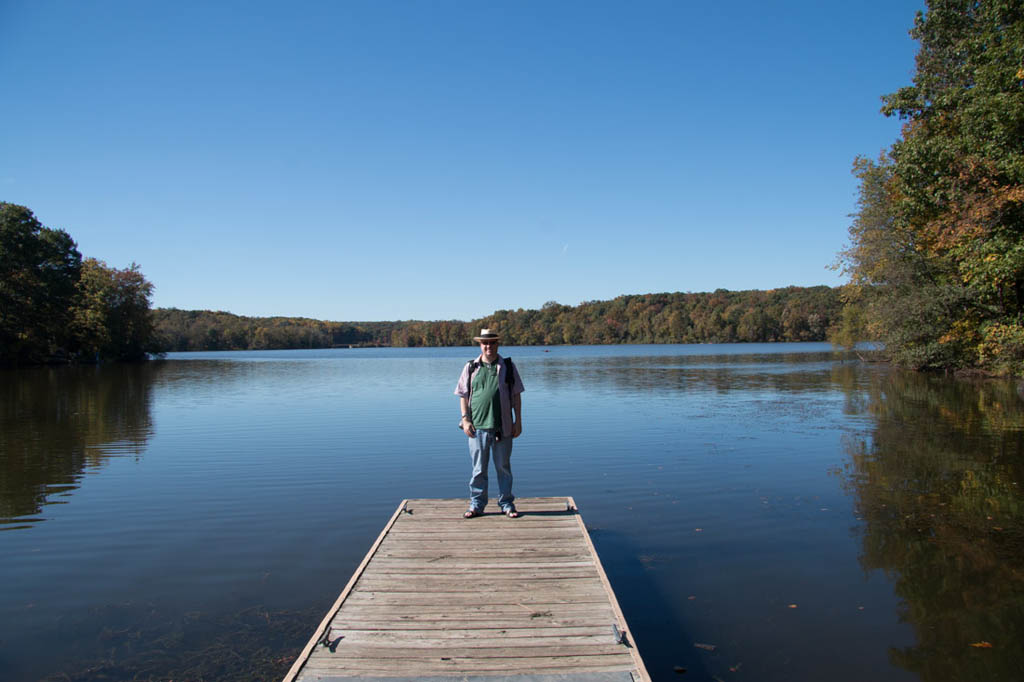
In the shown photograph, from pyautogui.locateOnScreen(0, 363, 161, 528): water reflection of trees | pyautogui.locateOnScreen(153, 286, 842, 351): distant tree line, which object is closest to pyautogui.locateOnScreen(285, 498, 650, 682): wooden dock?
pyautogui.locateOnScreen(0, 363, 161, 528): water reflection of trees

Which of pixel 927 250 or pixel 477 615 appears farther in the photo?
pixel 927 250

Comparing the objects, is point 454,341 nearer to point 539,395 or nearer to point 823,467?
point 539,395

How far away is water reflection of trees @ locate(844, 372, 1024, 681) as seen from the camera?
203 inches

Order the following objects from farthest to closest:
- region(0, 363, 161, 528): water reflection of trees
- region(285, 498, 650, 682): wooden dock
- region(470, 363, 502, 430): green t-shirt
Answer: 1. region(0, 363, 161, 528): water reflection of trees
2. region(470, 363, 502, 430): green t-shirt
3. region(285, 498, 650, 682): wooden dock

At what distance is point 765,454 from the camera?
13.3 metres

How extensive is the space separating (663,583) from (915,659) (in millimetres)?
2238

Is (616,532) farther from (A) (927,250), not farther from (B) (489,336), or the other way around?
(A) (927,250)

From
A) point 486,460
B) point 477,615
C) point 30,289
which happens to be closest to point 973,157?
point 486,460

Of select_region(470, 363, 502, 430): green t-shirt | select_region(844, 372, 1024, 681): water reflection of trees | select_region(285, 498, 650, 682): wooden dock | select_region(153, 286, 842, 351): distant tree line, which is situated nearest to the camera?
select_region(285, 498, 650, 682): wooden dock

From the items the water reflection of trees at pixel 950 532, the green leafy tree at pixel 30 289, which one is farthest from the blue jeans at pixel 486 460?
the green leafy tree at pixel 30 289

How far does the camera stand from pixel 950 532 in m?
7.89

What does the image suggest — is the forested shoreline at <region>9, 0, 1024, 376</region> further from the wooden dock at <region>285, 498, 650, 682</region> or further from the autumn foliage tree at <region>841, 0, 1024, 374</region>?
the wooden dock at <region>285, 498, 650, 682</region>

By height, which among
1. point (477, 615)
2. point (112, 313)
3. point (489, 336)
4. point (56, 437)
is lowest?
point (56, 437)

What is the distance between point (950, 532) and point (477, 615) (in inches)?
260
